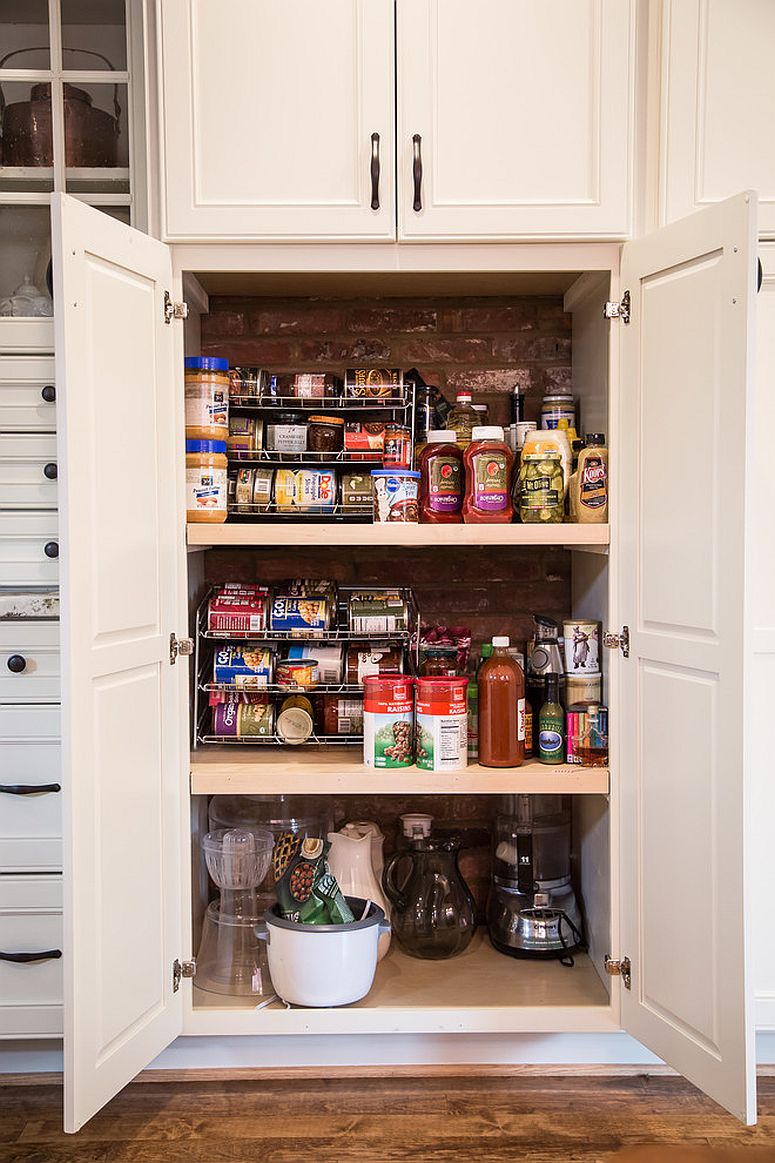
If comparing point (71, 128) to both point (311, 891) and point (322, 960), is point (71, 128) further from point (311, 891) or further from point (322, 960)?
point (322, 960)

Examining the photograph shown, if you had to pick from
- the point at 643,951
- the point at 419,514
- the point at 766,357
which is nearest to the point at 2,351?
the point at 419,514

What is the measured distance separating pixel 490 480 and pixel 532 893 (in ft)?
2.97

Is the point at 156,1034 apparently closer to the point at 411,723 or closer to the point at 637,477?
the point at 411,723

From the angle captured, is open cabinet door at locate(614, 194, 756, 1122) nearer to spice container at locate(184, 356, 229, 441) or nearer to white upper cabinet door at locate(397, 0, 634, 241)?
white upper cabinet door at locate(397, 0, 634, 241)

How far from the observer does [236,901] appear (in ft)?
7.06

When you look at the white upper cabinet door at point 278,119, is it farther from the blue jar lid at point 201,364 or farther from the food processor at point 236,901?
Result: the food processor at point 236,901

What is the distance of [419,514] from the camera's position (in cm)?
210

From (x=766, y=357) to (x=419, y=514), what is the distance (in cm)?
73

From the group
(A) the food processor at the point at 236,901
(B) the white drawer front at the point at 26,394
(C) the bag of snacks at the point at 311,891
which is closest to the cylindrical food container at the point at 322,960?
(C) the bag of snacks at the point at 311,891

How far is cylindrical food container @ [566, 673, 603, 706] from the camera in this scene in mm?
2012

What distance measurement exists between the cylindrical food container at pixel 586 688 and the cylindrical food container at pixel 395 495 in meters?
A: 0.46

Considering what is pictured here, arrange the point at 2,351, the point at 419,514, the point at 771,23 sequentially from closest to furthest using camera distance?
the point at 771,23 < the point at 2,351 < the point at 419,514

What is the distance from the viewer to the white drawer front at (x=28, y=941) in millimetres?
1981

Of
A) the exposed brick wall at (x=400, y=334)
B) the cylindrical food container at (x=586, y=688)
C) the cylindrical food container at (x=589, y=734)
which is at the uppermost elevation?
the exposed brick wall at (x=400, y=334)
